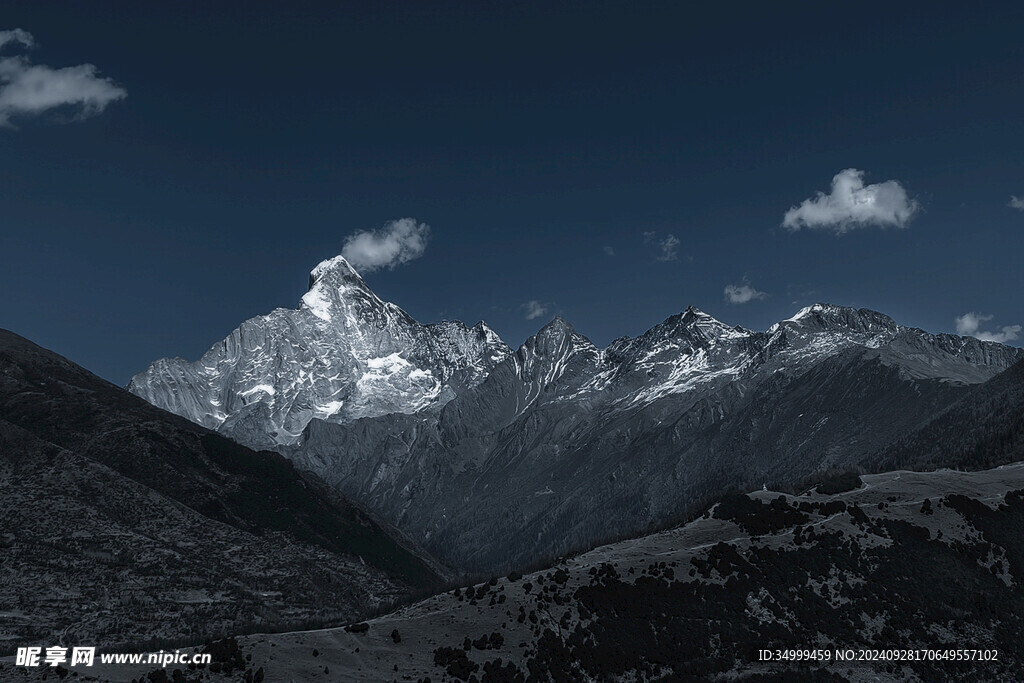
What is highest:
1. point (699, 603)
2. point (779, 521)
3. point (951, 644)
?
point (779, 521)

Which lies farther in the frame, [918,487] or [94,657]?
[918,487]

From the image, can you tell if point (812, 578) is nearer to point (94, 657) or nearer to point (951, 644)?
point (951, 644)

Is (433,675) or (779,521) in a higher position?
(779,521)

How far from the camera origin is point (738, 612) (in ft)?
428

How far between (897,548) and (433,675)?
269 feet

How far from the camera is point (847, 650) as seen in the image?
12275cm

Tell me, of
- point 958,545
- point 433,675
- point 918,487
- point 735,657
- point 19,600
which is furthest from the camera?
point 19,600

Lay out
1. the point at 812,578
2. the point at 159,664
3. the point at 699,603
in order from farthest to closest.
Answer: the point at 812,578, the point at 699,603, the point at 159,664

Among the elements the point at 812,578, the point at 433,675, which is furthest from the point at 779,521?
the point at 433,675

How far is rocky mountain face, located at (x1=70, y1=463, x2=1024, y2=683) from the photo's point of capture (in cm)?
11400

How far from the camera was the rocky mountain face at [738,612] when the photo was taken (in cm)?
11400

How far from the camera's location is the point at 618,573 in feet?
452

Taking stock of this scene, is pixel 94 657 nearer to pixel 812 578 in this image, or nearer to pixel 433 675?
pixel 433 675

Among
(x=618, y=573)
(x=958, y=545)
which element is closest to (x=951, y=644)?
(x=958, y=545)
